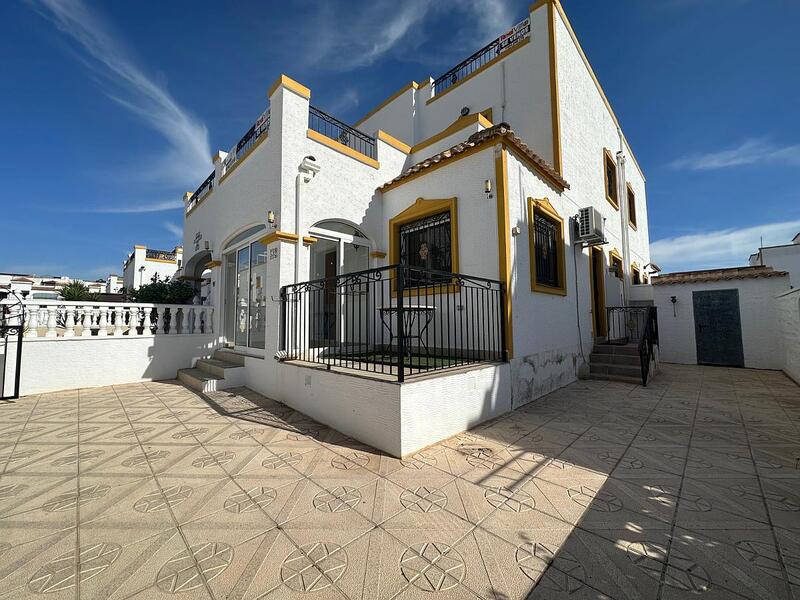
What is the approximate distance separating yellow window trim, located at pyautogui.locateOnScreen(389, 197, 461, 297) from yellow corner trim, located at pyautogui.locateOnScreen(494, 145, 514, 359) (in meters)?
0.70

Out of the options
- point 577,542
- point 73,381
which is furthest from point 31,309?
point 577,542

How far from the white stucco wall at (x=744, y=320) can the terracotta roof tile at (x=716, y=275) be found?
0.34 feet

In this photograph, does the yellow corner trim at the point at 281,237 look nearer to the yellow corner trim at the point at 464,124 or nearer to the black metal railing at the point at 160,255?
the yellow corner trim at the point at 464,124

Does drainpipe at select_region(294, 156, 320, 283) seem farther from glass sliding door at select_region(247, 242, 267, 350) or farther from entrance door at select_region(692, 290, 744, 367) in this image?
entrance door at select_region(692, 290, 744, 367)

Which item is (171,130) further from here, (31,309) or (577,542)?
(577,542)

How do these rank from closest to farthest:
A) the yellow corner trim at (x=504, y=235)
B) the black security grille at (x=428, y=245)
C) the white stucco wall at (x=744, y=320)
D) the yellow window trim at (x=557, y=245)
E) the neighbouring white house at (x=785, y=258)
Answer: the yellow corner trim at (x=504, y=235), the yellow window trim at (x=557, y=245), the black security grille at (x=428, y=245), the white stucco wall at (x=744, y=320), the neighbouring white house at (x=785, y=258)

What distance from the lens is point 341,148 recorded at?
5.89m

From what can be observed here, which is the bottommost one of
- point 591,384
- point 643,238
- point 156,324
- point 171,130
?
point 591,384

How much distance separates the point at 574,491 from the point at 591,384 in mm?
4248

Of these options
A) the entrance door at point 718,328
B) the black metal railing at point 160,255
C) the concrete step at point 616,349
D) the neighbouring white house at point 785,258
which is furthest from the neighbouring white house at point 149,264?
the neighbouring white house at point 785,258

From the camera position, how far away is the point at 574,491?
7.40ft

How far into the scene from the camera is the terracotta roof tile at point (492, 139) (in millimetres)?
4617

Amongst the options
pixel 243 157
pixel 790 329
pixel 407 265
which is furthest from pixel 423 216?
pixel 790 329

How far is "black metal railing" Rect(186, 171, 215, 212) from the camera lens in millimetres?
8381
